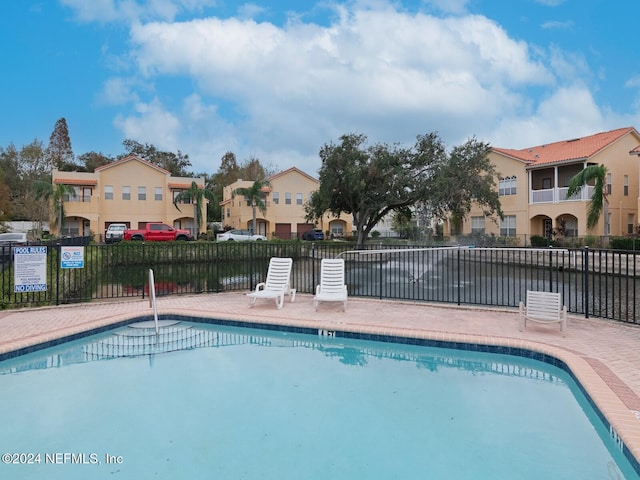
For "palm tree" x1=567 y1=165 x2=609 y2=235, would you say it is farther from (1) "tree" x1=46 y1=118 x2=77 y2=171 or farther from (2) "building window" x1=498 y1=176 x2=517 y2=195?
(1) "tree" x1=46 y1=118 x2=77 y2=171

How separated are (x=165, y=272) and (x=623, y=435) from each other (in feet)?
62.0

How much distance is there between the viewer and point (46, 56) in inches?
750

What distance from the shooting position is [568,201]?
2939cm

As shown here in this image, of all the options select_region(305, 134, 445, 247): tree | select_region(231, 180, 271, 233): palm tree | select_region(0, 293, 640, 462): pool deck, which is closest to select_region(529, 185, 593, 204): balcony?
select_region(305, 134, 445, 247): tree

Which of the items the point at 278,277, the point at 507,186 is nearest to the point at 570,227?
the point at 507,186

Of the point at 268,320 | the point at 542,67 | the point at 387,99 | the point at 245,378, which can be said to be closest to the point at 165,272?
the point at 387,99

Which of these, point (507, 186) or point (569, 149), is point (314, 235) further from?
point (569, 149)

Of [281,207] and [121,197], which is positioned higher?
[121,197]

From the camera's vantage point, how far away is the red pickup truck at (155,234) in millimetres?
30219

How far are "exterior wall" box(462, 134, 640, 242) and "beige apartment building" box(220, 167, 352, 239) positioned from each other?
1738cm

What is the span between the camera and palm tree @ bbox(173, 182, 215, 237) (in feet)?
129

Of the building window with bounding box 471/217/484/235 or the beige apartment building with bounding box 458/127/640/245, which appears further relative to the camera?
the building window with bounding box 471/217/484/235

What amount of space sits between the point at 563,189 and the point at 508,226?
4900 millimetres

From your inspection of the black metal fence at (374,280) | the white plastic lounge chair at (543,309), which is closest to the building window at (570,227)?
the black metal fence at (374,280)
